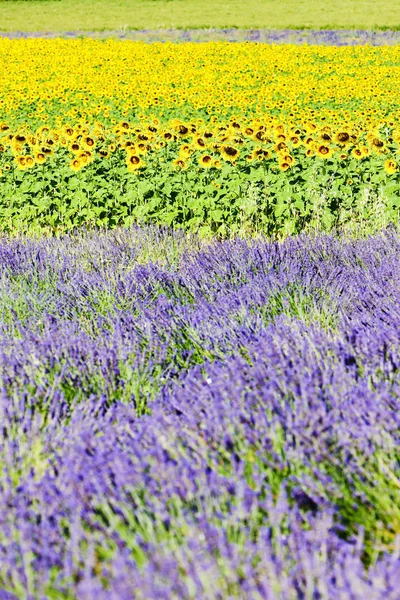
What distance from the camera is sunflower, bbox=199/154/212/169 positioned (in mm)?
6027

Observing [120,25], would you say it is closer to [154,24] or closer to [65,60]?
[154,24]

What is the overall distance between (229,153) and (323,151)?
0.89m

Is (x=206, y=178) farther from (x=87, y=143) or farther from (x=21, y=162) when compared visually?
(x=21, y=162)

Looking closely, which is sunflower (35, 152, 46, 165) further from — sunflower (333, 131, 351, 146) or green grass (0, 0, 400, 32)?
green grass (0, 0, 400, 32)

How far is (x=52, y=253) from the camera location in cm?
441

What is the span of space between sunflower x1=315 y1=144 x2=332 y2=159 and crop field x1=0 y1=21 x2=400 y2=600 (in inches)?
0.5

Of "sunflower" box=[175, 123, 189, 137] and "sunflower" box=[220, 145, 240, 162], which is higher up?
"sunflower" box=[175, 123, 189, 137]

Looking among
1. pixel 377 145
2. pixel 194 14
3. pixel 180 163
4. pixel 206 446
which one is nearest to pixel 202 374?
pixel 206 446

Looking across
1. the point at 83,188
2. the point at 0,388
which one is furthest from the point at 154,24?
the point at 0,388

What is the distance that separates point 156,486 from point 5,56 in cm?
1951

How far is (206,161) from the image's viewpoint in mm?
6055

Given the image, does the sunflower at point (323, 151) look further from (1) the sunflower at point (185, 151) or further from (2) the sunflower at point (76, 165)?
(2) the sunflower at point (76, 165)

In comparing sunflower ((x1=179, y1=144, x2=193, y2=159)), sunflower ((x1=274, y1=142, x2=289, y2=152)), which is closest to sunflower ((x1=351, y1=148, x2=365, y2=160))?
sunflower ((x1=274, y1=142, x2=289, y2=152))

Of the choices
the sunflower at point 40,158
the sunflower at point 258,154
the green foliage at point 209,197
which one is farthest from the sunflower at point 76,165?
the sunflower at point 258,154
